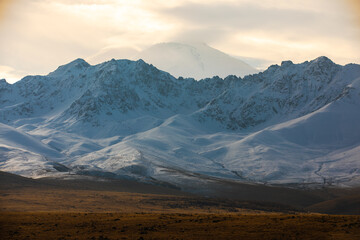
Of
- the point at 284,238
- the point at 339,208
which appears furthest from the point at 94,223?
the point at 339,208

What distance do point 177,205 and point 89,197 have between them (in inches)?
1262

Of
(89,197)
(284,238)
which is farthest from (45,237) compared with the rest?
(89,197)

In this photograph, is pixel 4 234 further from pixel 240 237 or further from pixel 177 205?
pixel 177 205

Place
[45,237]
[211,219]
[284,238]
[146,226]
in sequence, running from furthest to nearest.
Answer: [211,219] < [146,226] < [45,237] < [284,238]

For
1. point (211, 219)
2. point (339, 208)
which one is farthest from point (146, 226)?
point (339, 208)

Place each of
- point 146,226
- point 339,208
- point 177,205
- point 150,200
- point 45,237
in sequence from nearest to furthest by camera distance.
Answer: point 45,237 < point 146,226 < point 177,205 < point 150,200 < point 339,208

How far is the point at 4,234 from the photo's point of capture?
61000 millimetres

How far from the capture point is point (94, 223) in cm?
6856

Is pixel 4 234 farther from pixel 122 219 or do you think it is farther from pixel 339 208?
pixel 339 208

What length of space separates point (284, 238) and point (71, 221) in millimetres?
31802

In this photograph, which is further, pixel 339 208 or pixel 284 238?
pixel 339 208

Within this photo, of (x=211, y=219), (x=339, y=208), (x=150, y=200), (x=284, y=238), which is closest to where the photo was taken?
(x=284, y=238)

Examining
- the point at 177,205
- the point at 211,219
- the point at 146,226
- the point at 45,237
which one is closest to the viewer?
the point at 45,237

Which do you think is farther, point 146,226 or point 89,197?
point 89,197
